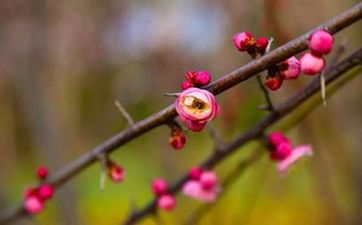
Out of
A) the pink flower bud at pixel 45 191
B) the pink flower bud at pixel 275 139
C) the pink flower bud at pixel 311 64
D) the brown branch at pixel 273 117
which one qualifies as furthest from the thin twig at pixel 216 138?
the pink flower bud at pixel 311 64

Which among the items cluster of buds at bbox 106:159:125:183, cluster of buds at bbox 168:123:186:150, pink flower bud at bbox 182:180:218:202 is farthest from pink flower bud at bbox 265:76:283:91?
pink flower bud at bbox 182:180:218:202

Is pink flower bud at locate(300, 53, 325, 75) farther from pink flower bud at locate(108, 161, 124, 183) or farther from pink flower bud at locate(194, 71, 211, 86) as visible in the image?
pink flower bud at locate(108, 161, 124, 183)

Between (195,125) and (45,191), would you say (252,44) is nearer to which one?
(195,125)

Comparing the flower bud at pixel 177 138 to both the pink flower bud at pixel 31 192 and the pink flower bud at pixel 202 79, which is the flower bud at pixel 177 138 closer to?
the pink flower bud at pixel 202 79

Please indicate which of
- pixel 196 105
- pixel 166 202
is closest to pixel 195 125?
pixel 196 105

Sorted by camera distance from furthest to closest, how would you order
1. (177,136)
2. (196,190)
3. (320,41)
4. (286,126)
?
(286,126)
(196,190)
(177,136)
(320,41)

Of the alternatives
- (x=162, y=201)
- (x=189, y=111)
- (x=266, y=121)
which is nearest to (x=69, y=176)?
(x=162, y=201)

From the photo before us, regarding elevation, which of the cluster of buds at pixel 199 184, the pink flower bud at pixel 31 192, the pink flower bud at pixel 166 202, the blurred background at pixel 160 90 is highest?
the blurred background at pixel 160 90
